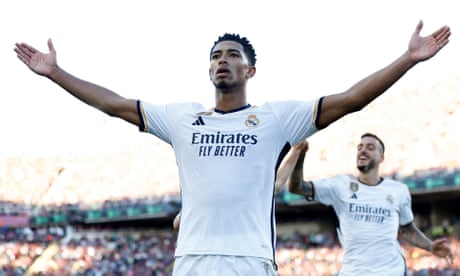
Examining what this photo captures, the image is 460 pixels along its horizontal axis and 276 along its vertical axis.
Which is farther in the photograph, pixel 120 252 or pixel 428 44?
pixel 120 252

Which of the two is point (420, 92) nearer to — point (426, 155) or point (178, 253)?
point (426, 155)

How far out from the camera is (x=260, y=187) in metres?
4.55

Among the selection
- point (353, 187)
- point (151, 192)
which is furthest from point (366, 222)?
point (151, 192)

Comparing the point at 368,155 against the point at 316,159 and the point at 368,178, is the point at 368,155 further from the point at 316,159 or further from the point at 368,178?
the point at 316,159

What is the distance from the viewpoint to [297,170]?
25.7ft

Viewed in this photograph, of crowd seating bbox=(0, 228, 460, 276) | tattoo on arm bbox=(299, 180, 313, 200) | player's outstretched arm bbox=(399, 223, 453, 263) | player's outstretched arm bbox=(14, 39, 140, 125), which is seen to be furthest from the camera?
crowd seating bbox=(0, 228, 460, 276)

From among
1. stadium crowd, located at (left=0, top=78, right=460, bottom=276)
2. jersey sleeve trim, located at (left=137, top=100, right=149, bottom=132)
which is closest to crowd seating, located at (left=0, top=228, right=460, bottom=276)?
stadium crowd, located at (left=0, top=78, right=460, bottom=276)

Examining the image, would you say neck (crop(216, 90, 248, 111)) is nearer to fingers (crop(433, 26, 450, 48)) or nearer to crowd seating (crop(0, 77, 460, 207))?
fingers (crop(433, 26, 450, 48))

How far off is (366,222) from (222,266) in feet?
15.0

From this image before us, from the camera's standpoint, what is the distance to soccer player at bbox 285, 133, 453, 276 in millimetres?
8578

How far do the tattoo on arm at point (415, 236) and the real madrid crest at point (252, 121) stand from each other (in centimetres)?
477

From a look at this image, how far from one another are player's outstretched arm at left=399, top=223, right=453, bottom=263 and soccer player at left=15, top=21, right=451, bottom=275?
4265 mm

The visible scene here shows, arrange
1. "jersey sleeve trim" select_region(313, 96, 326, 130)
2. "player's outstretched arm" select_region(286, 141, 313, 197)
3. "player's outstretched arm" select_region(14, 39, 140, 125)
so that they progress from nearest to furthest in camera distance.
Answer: "jersey sleeve trim" select_region(313, 96, 326, 130)
"player's outstretched arm" select_region(14, 39, 140, 125)
"player's outstretched arm" select_region(286, 141, 313, 197)

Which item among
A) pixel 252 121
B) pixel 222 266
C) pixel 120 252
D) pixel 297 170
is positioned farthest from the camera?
pixel 120 252
